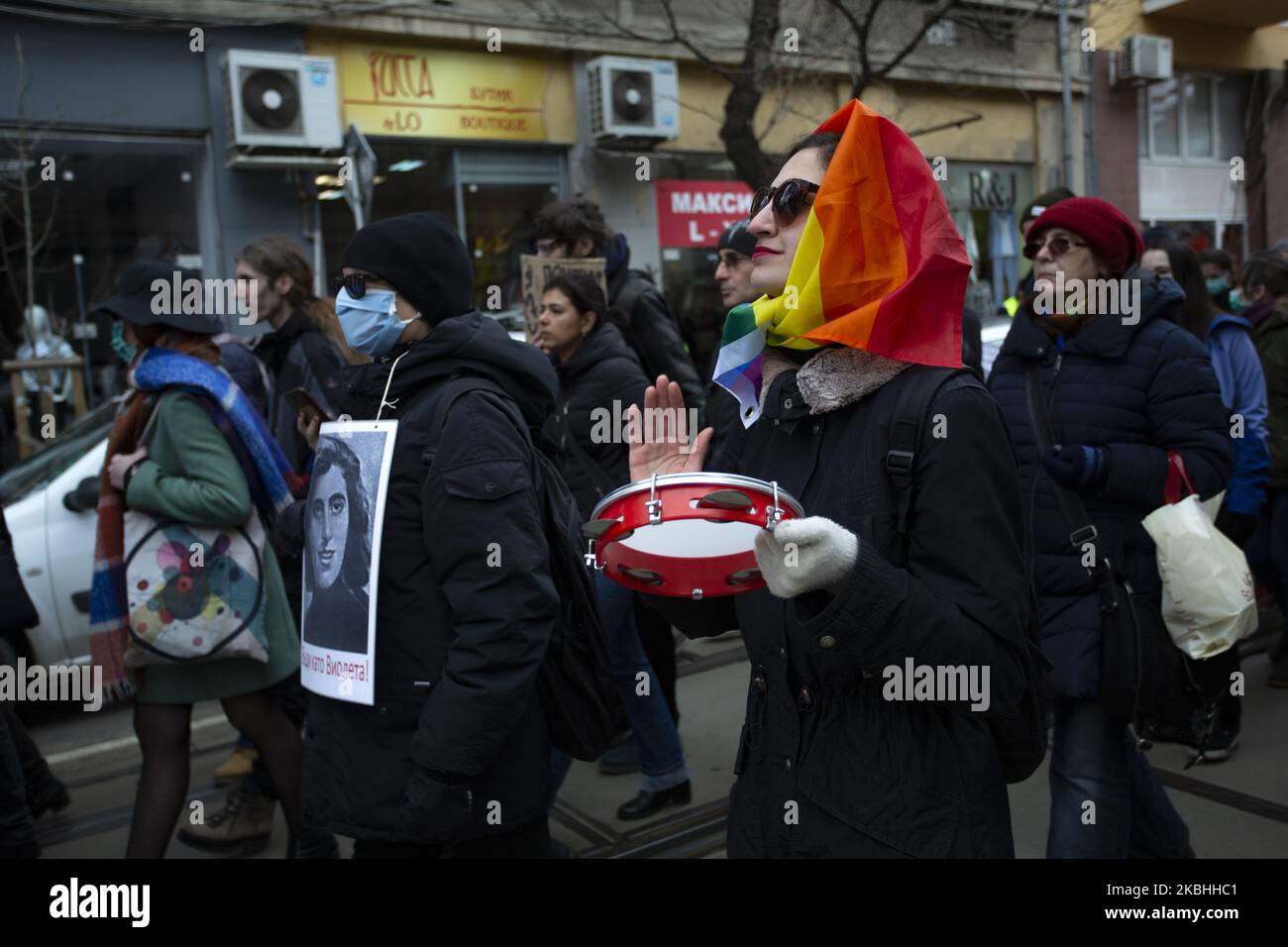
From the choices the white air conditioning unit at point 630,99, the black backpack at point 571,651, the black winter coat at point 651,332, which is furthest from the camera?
the white air conditioning unit at point 630,99

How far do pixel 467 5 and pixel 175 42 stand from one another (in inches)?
128

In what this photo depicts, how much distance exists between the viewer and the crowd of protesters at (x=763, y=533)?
5.89ft

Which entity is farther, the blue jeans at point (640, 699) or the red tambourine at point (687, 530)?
the blue jeans at point (640, 699)

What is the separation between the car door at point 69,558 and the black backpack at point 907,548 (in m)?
5.08

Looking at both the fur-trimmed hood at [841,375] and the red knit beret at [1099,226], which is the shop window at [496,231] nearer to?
the red knit beret at [1099,226]

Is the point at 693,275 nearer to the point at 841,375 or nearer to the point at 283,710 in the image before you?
the point at 283,710

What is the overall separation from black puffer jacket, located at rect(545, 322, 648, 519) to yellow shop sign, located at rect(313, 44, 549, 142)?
27.7 ft

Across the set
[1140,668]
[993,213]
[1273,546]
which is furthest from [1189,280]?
[993,213]

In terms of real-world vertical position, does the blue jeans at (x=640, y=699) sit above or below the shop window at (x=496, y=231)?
below

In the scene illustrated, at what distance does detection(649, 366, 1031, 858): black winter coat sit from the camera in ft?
5.54

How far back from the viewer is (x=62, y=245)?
11.3 meters

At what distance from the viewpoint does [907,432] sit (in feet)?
5.86

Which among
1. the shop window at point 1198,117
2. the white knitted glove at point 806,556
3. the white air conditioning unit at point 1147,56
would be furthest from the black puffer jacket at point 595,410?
the shop window at point 1198,117
